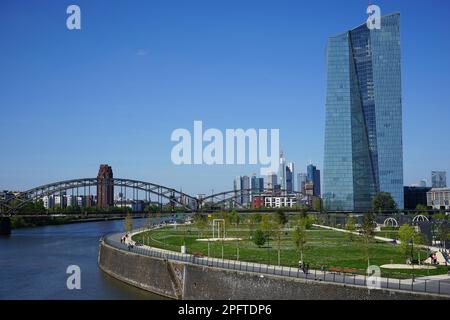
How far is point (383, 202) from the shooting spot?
120 meters

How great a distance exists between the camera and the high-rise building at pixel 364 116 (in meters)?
128

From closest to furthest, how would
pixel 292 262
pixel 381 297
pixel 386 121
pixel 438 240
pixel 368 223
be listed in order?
pixel 381 297
pixel 292 262
pixel 368 223
pixel 438 240
pixel 386 121

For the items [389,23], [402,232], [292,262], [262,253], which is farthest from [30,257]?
[389,23]

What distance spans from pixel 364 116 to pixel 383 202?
70.0 feet

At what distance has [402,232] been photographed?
132 ft

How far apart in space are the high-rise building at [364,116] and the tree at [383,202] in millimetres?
7033

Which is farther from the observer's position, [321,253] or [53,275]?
[321,253]

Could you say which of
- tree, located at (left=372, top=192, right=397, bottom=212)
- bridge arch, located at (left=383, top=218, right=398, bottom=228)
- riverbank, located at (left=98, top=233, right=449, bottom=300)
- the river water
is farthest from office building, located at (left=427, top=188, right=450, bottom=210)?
riverbank, located at (left=98, top=233, right=449, bottom=300)

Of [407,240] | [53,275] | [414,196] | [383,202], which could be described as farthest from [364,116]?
[53,275]

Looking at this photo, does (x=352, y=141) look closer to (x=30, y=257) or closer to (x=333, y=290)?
(x=30, y=257)

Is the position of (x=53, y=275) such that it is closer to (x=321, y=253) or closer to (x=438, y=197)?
(x=321, y=253)

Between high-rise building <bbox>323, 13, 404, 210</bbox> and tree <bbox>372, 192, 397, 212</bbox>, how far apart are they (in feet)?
23.1

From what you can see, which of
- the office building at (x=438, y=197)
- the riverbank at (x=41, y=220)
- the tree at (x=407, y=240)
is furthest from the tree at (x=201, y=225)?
the office building at (x=438, y=197)

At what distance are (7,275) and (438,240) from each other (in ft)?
128
